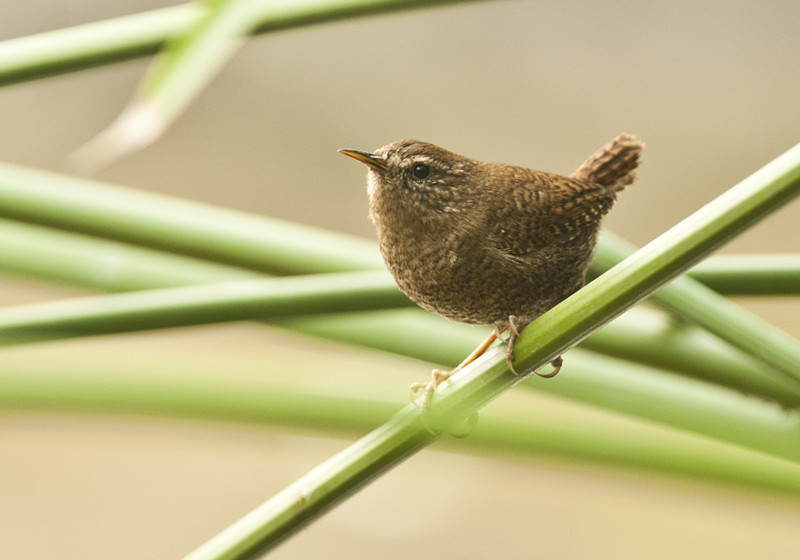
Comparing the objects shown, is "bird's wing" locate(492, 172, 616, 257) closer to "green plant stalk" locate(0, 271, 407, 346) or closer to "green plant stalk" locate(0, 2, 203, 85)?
"green plant stalk" locate(0, 271, 407, 346)

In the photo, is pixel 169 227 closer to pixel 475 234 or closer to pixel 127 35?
pixel 127 35

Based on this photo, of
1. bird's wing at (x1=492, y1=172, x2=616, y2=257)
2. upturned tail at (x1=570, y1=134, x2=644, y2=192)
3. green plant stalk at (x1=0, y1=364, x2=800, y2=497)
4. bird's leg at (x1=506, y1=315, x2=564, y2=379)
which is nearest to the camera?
bird's leg at (x1=506, y1=315, x2=564, y2=379)

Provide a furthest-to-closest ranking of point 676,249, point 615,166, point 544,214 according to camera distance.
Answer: point 615,166 → point 544,214 → point 676,249

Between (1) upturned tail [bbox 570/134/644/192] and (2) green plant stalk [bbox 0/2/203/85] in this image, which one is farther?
(1) upturned tail [bbox 570/134/644/192]

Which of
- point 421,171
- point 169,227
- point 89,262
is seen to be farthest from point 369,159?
point 89,262

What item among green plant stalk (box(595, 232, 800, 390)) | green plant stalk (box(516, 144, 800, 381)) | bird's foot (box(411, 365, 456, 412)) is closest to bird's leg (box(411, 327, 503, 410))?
bird's foot (box(411, 365, 456, 412))

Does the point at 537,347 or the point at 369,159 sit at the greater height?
the point at 369,159

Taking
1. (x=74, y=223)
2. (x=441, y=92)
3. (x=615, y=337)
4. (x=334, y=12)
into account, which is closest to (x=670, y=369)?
(x=615, y=337)
